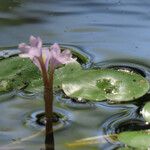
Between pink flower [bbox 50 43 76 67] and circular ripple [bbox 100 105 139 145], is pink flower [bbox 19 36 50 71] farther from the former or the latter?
circular ripple [bbox 100 105 139 145]

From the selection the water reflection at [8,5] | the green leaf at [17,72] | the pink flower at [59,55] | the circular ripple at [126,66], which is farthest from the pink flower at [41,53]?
the water reflection at [8,5]

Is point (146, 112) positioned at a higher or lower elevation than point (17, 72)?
lower

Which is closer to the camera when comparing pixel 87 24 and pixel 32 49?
pixel 32 49

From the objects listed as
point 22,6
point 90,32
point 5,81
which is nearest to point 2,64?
point 5,81

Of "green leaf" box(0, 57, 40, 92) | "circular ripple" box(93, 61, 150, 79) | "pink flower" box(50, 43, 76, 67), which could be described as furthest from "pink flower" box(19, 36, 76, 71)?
"circular ripple" box(93, 61, 150, 79)

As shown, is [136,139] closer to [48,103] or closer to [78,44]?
[48,103]

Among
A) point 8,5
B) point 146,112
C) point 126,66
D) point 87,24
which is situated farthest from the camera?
point 8,5

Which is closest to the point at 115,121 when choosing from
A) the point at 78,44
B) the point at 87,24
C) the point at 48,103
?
the point at 48,103

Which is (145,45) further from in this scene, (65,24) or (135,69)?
(65,24)
